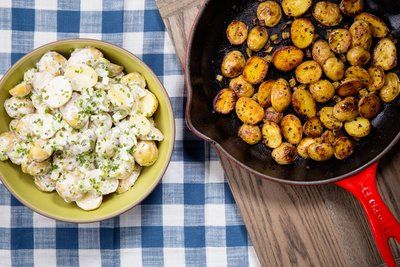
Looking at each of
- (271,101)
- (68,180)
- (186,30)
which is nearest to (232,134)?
(271,101)

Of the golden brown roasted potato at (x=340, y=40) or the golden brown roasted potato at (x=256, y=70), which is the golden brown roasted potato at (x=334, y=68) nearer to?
the golden brown roasted potato at (x=340, y=40)

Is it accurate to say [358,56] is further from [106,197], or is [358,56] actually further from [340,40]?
[106,197]

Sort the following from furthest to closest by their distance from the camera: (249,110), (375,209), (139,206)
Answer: (139,206), (249,110), (375,209)

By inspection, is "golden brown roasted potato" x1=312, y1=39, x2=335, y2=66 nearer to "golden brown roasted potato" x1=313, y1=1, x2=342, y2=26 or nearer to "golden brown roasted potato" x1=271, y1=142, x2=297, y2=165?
"golden brown roasted potato" x1=313, y1=1, x2=342, y2=26

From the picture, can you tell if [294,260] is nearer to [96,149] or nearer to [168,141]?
[168,141]

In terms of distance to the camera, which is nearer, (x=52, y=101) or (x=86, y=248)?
(x=52, y=101)

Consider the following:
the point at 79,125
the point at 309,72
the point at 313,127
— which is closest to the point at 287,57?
the point at 309,72

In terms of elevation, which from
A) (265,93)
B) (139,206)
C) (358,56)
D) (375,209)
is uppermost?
(358,56)
